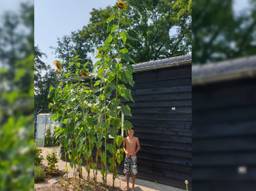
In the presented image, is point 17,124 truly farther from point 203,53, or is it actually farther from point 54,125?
point 54,125

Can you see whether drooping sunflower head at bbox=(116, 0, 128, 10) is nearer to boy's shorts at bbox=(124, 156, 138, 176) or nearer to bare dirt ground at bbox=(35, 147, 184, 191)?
bare dirt ground at bbox=(35, 147, 184, 191)

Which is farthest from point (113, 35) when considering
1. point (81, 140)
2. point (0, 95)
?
point (0, 95)

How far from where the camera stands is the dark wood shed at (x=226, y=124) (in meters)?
0.84

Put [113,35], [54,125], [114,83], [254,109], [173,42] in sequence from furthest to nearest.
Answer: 1. [54,125]
2. [114,83]
3. [113,35]
4. [173,42]
5. [254,109]

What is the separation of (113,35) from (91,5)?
49 centimetres

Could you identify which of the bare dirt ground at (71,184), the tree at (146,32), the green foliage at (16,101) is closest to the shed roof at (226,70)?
the green foliage at (16,101)

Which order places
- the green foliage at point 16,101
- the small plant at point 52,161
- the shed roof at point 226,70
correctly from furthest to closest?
the small plant at point 52,161 → the green foliage at point 16,101 → the shed roof at point 226,70

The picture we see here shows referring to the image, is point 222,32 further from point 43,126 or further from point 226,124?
point 43,126

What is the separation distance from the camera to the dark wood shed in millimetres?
838

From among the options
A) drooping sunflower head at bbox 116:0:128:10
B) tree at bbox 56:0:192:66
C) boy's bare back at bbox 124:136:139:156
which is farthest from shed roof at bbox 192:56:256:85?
boy's bare back at bbox 124:136:139:156

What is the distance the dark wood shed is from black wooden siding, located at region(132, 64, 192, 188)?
2.63 meters

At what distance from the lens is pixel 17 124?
1.13 meters

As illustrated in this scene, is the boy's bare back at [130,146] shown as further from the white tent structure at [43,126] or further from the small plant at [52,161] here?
the white tent structure at [43,126]

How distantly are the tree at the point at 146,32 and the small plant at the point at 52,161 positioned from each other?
1.06 m
